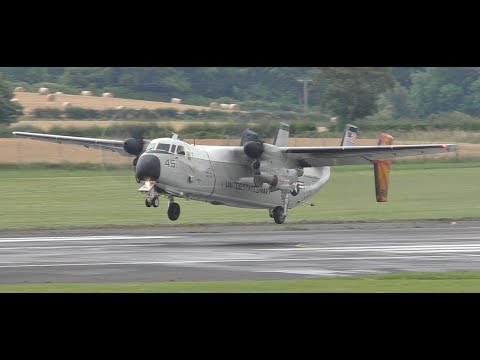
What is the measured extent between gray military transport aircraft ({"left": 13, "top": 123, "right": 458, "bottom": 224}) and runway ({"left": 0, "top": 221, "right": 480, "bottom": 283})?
1.51 meters

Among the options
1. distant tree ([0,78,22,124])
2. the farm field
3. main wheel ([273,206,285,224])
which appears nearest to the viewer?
main wheel ([273,206,285,224])

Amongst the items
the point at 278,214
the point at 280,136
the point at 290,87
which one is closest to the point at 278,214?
the point at 278,214

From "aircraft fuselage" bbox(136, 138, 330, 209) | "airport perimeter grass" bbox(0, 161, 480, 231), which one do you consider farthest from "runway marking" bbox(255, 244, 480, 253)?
"airport perimeter grass" bbox(0, 161, 480, 231)

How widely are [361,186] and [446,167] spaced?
12.7m

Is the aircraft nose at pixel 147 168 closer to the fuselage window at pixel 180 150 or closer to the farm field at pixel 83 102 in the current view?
the fuselage window at pixel 180 150

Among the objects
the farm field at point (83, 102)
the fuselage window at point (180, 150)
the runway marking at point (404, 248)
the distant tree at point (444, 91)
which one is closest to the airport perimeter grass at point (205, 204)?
the fuselage window at point (180, 150)

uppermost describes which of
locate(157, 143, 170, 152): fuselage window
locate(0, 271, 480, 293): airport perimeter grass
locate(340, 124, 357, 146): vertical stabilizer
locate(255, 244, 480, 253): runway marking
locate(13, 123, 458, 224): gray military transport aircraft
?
locate(340, 124, 357, 146): vertical stabilizer

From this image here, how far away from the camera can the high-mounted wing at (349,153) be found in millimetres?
36822

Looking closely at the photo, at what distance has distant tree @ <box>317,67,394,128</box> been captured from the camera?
232 feet

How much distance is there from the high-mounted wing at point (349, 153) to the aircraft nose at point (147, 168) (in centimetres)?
688

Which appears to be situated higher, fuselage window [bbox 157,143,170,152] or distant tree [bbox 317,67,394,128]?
distant tree [bbox 317,67,394,128]

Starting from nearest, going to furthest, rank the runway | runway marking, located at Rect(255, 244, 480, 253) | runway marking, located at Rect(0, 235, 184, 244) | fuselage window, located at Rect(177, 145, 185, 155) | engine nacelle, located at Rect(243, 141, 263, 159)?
the runway < runway marking, located at Rect(255, 244, 480, 253) < runway marking, located at Rect(0, 235, 184, 244) < fuselage window, located at Rect(177, 145, 185, 155) < engine nacelle, located at Rect(243, 141, 263, 159)

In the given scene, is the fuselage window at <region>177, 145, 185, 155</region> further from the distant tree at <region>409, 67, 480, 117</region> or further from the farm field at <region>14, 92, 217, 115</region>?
the distant tree at <region>409, 67, 480, 117</region>

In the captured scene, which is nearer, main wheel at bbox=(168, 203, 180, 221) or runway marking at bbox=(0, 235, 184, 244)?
runway marking at bbox=(0, 235, 184, 244)
